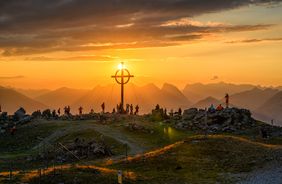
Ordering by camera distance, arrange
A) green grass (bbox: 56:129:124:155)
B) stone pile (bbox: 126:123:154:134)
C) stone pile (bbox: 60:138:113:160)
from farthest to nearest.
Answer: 1. stone pile (bbox: 126:123:154:134)
2. green grass (bbox: 56:129:124:155)
3. stone pile (bbox: 60:138:113:160)

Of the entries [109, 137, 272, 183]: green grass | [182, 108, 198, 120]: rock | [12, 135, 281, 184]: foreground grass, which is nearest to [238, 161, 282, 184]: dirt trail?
[12, 135, 281, 184]: foreground grass

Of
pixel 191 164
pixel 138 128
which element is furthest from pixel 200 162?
pixel 138 128

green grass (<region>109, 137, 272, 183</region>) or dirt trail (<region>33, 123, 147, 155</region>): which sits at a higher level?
dirt trail (<region>33, 123, 147, 155</region>)

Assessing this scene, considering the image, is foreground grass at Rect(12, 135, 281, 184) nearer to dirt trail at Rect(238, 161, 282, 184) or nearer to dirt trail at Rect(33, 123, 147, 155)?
dirt trail at Rect(238, 161, 282, 184)

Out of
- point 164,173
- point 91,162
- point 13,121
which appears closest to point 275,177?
point 164,173

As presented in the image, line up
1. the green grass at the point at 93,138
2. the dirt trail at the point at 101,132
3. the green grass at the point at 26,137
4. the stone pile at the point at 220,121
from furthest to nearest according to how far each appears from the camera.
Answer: the stone pile at the point at 220,121
the green grass at the point at 26,137
the dirt trail at the point at 101,132
the green grass at the point at 93,138

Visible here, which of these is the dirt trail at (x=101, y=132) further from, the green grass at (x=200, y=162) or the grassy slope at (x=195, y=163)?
the green grass at (x=200, y=162)

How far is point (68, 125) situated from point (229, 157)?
41092mm

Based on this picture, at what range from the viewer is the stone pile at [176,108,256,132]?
87.6 m

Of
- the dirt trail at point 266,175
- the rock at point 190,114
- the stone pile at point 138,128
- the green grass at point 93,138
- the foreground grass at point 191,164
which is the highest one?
the rock at point 190,114

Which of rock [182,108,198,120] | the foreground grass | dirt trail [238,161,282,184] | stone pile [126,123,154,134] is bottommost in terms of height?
dirt trail [238,161,282,184]

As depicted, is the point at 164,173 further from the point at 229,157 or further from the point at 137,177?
the point at 229,157

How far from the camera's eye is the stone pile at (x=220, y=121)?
87625 mm

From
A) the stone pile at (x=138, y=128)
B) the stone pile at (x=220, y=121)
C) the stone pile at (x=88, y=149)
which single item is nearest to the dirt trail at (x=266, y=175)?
the stone pile at (x=88, y=149)
